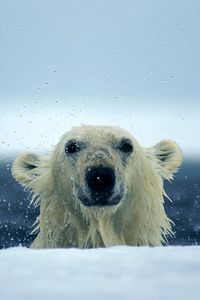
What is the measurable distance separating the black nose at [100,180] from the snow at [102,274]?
1.54 m

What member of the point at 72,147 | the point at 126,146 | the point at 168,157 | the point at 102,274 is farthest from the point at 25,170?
the point at 102,274

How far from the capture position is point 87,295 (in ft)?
6.65

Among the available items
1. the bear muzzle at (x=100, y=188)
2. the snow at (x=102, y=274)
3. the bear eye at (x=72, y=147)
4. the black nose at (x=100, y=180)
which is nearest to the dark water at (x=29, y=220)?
the bear eye at (x=72, y=147)

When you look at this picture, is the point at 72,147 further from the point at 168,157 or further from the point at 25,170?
the point at 168,157

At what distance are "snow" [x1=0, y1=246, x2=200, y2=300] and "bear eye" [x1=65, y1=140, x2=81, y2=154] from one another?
1.90 metres

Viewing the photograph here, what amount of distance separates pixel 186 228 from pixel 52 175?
21.9 meters

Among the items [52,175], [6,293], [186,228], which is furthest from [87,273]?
[186,228]

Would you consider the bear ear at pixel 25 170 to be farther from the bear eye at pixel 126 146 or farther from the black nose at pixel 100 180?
the black nose at pixel 100 180

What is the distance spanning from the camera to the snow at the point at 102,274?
2.04m

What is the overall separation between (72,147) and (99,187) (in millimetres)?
429

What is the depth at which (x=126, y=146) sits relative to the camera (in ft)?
15.1

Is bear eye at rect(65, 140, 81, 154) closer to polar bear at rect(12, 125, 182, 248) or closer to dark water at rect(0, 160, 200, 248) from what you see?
polar bear at rect(12, 125, 182, 248)

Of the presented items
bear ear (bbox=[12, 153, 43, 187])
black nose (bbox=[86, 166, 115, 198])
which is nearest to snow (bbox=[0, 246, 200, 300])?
black nose (bbox=[86, 166, 115, 198])

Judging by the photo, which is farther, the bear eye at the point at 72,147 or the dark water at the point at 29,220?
the dark water at the point at 29,220
